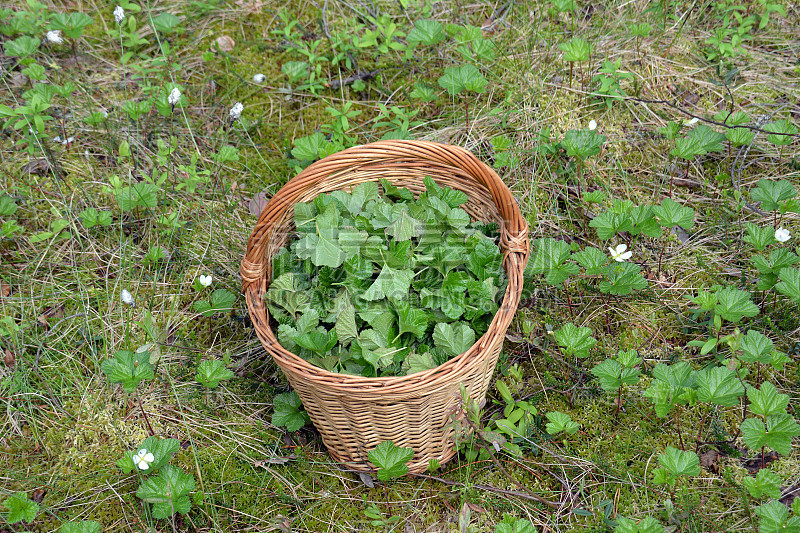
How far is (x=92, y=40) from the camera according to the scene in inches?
133

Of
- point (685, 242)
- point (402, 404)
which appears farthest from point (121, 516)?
point (685, 242)

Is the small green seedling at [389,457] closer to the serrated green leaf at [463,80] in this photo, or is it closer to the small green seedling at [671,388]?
the small green seedling at [671,388]

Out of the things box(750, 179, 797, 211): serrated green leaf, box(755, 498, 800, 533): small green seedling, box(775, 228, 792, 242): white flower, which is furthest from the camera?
box(750, 179, 797, 211): serrated green leaf

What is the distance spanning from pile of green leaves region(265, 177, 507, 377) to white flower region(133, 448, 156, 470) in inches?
21.8

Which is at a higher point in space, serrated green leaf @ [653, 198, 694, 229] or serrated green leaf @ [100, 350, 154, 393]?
serrated green leaf @ [653, 198, 694, 229]

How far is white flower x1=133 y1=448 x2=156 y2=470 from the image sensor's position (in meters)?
1.96

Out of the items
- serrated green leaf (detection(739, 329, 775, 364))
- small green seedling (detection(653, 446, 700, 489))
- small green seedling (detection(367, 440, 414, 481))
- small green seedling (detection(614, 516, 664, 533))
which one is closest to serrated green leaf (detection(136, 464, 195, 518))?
small green seedling (detection(367, 440, 414, 481))

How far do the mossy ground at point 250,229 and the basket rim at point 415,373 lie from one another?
1.30 feet

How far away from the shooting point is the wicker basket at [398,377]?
179 centimetres

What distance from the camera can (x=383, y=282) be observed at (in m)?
2.06

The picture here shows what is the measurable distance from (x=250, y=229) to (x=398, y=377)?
1.26 m

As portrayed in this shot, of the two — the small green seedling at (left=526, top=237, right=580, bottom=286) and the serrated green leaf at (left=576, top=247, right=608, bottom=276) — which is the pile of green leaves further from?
the serrated green leaf at (left=576, top=247, right=608, bottom=276)

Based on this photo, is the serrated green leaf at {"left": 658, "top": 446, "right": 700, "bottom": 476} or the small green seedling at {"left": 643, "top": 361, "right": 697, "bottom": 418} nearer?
the serrated green leaf at {"left": 658, "top": 446, "right": 700, "bottom": 476}

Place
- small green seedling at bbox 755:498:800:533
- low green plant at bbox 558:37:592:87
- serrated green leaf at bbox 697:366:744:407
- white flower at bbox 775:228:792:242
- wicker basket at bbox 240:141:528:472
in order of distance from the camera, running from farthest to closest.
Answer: low green plant at bbox 558:37:592:87
white flower at bbox 775:228:792:242
serrated green leaf at bbox 697:366:744:407
wicker basket at bbox 240:141:528:472
small green seedling at bbox 755:498:800:533
